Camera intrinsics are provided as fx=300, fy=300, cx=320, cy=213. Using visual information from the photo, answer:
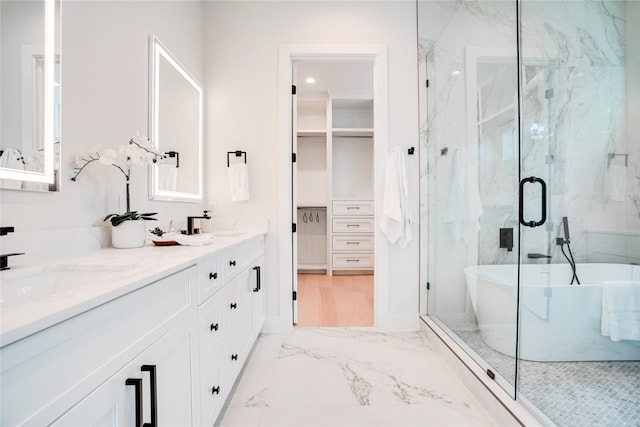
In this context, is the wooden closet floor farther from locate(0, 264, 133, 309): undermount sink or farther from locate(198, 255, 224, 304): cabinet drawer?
locate(0, 264, 133, 309): undermount sink

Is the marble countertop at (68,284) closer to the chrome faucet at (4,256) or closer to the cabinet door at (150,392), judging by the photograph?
the chrome faucet at (4,256)

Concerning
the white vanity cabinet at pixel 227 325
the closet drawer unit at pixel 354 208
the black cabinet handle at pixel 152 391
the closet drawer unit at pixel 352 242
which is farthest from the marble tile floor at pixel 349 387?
the closet drawer unit at pixel 354 208

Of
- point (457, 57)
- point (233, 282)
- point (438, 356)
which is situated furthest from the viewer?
point (457, 57)

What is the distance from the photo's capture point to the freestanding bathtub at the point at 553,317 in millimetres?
1694

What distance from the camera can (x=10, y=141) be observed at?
0.99 m

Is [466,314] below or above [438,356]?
above

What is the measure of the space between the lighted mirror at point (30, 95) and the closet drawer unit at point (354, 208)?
3.53m

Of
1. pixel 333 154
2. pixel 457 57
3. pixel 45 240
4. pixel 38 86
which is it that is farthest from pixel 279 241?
pixel 333 154

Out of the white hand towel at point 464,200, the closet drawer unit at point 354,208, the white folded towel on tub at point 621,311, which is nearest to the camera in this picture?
the white folded towel on tub at point 621,311

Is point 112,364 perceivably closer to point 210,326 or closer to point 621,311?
point 210,326

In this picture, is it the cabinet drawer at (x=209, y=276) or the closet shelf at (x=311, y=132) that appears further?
the closet shelf at (x=311, y=132)

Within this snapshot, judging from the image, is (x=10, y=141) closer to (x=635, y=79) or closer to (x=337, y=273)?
(x=635, y=79)

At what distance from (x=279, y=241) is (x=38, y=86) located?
180 cm

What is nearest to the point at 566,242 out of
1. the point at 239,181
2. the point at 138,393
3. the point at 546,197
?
the point at 546,197
